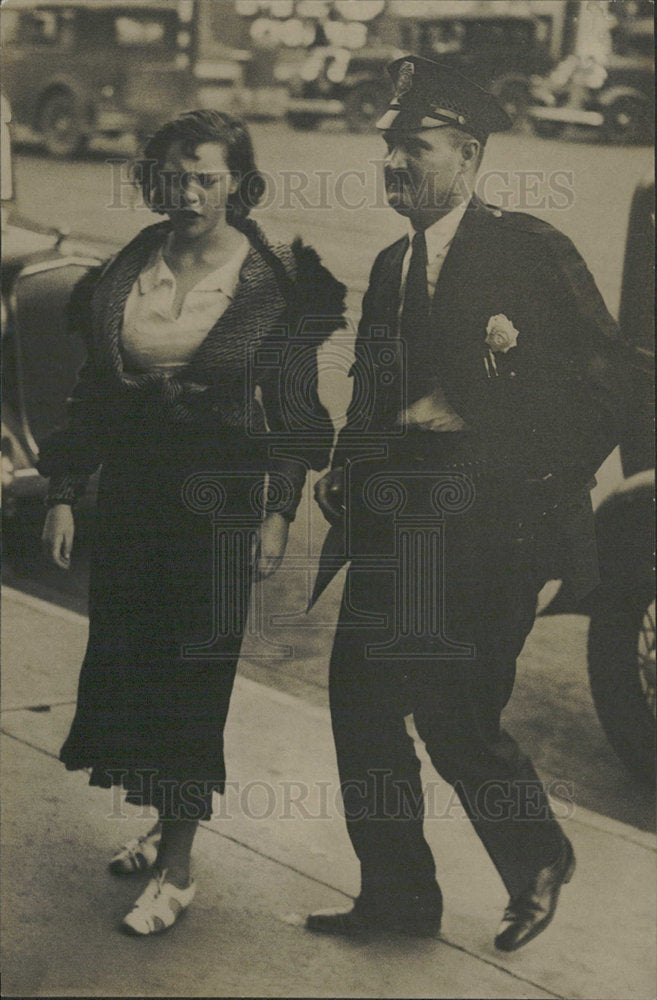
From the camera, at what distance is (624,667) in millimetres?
4270

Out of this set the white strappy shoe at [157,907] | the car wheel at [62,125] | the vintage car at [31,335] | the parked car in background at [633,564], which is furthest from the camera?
the vintage car at [31,335]

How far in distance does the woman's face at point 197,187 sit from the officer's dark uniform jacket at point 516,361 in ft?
1.52

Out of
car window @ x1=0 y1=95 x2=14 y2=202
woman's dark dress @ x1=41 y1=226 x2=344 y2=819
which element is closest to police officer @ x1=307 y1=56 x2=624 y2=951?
woman's dark dress @ x1=41 y1=226 x2=344 y2=819

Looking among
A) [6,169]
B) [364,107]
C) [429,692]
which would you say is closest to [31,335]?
[6,169]

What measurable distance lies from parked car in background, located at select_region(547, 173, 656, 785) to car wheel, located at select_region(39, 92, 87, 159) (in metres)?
1.58

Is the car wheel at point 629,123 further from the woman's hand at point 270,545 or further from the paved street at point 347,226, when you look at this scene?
the woman's hand at point 270,545

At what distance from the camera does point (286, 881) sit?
4129 mm

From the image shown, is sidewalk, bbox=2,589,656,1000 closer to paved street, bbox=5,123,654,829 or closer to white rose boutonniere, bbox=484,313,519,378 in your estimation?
paved street, bbox=5,123,654,829

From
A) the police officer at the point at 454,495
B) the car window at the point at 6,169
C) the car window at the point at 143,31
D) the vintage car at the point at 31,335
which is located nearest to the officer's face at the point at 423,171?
the police officer at the point at 454,495

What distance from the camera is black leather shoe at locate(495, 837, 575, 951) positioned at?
3992 mm

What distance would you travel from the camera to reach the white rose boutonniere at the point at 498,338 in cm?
384

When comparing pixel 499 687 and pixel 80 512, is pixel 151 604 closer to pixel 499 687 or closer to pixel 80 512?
pixel 80 512

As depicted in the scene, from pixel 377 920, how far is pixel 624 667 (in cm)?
103

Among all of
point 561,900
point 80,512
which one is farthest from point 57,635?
point 561,900
